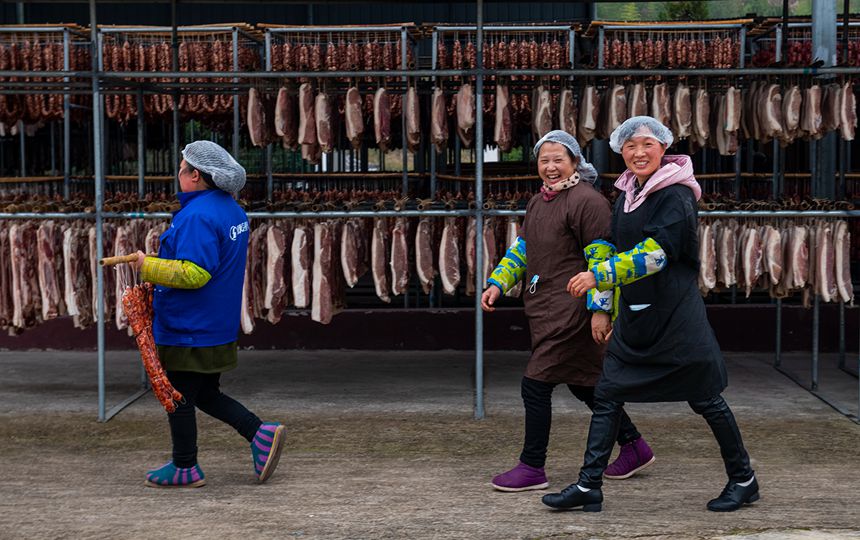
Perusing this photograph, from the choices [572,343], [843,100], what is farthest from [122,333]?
[843,100]

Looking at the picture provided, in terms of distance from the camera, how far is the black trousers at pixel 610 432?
6.05m

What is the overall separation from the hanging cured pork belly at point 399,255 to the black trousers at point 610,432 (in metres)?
2.87

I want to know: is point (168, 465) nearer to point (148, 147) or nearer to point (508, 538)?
point (508, 538)

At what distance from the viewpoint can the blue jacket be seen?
6.32 metres

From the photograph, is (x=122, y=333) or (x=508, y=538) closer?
(x=508, y=538)

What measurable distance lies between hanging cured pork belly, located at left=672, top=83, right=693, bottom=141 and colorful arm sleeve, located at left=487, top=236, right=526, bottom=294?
8.03 feet

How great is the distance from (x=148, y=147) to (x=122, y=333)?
9.56 feet

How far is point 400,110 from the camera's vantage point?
10.8 m

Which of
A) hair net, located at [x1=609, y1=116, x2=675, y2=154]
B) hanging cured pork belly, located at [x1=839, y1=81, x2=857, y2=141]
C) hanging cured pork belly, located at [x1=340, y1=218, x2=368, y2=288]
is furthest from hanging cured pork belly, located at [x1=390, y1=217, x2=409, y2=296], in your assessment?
hanging cured pork belly, located at [x1=839, y1=81, x2=857, y2=141]

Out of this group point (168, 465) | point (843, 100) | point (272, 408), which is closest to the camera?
point (168, 465)

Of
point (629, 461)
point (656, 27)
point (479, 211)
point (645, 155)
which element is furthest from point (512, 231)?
point (656, 27)

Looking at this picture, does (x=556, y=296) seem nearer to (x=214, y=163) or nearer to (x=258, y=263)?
(x=214, y=163)

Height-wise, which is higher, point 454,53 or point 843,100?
point 454,53

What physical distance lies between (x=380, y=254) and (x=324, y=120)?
1.09 m
